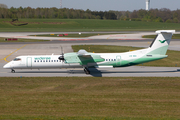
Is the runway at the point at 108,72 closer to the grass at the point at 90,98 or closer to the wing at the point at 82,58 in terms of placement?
the wing at the point at 82,58

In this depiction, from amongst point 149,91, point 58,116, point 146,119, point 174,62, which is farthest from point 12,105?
point 174,62

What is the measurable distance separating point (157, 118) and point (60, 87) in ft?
37.9

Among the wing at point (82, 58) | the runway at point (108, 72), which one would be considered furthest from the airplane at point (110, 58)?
the runway at point (108, 72)

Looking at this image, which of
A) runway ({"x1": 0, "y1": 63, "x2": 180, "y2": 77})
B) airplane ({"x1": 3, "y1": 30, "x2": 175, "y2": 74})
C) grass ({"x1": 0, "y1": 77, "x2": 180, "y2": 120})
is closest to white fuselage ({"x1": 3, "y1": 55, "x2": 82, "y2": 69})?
airplane ({"x1": 3, "y1": 30, "x2": 175, "y2": 74})

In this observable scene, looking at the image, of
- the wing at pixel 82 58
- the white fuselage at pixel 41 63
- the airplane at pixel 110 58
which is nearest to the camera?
the wing at pixel 82 58

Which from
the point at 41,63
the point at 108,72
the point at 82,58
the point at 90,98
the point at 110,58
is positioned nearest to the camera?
the point at 90,98

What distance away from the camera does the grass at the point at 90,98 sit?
14648 millimetres

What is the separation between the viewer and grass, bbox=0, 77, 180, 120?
48.1 ft

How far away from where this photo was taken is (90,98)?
1870 centimetres

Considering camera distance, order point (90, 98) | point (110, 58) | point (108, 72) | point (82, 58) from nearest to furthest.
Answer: point (90, 98), point (82, 58), point (110, 58), point (108, 72)

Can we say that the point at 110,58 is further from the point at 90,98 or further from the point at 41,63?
the point at 90,98

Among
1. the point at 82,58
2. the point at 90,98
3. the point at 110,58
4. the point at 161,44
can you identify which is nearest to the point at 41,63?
the point at 82,58

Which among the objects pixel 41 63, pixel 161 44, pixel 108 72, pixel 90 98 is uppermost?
pixel 161 44

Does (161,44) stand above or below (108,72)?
above
